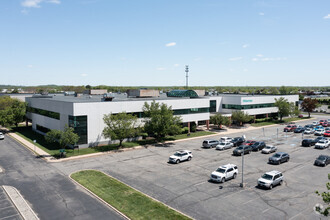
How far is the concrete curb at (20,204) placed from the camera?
21859 millimetres

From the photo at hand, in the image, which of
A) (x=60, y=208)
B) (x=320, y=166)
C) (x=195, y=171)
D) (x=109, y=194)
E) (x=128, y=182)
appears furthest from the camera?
(x=320, y=166)

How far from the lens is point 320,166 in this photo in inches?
1455

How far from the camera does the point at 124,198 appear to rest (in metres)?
25.3

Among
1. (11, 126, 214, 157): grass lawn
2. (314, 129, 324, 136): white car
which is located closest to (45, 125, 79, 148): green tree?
(11, 126, 214, 157): grass lawn

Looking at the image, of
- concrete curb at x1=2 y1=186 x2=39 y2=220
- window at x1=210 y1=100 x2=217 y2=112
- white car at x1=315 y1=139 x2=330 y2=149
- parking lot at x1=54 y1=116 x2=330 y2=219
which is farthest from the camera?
window at x1=210 y1=100 x2=217 y2=112

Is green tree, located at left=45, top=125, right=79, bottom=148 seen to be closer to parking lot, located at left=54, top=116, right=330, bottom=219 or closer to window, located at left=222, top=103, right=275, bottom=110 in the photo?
parking lot, located at left=54, top=116, right=330, bottom=219

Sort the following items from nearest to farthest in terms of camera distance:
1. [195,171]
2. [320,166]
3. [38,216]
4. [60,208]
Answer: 1. [38,216]
2. [60,208]
3. [195,171]
4. [320,166]

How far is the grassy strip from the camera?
21997mm

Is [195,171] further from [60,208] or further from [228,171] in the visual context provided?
Result: [60,208]

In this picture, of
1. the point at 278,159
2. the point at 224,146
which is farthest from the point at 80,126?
the point at 278,159

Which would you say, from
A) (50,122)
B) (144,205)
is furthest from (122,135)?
(144,205)

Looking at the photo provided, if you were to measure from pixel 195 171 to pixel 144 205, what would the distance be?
12360mm

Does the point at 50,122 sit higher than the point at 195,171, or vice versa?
the point at 50,122

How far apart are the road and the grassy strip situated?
99cm
